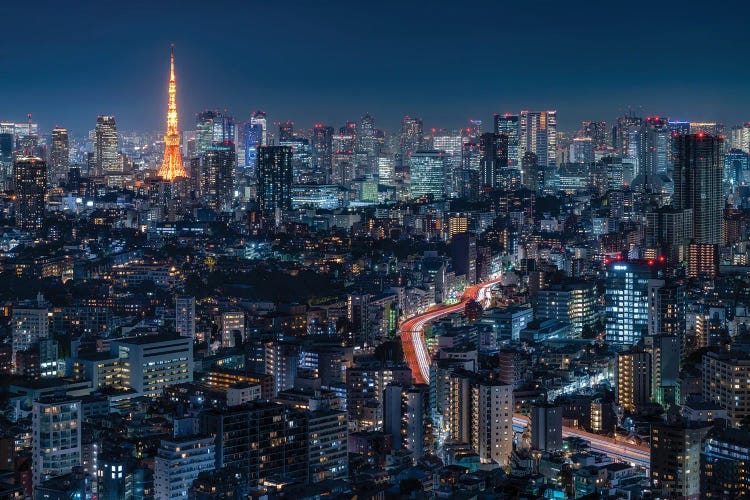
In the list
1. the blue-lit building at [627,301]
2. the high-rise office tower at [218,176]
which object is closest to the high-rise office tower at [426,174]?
the high-rise office tower at [218,176]

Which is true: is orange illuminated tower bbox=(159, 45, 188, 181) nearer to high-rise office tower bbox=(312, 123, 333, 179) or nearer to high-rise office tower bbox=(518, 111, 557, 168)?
high-rise office tower bbox=(312, 123, 333, 179)

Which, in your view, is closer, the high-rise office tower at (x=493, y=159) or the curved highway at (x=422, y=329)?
the curved highway at (x=422, y=329)

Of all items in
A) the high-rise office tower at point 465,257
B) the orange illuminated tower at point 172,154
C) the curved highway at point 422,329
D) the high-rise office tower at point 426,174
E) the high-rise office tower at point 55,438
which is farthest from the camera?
the high-rise office tower at point 426,174

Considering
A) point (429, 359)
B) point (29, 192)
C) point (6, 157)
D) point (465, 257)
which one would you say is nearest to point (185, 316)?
point (429, 359)

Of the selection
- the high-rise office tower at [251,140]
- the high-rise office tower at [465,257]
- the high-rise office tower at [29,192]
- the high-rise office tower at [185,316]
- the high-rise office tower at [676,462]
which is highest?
the high-rise office tower at [251,140]

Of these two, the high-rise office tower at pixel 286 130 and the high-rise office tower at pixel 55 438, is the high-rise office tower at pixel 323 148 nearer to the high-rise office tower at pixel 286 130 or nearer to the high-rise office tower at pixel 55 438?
the high-rise office tower at pixel 286 130

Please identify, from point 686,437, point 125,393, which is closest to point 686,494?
point 686,437

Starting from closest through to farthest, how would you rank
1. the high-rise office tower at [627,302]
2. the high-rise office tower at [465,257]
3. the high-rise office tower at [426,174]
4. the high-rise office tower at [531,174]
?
the high-rise office tower at [627,302]
the high-rise office tower at [465,257]
the high-rise office tower at [531,174]
the high-rise office tower at [426,174]

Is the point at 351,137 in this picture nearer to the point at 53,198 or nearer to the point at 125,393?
the point at 53,198

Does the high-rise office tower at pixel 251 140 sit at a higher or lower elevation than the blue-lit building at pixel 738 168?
higher
